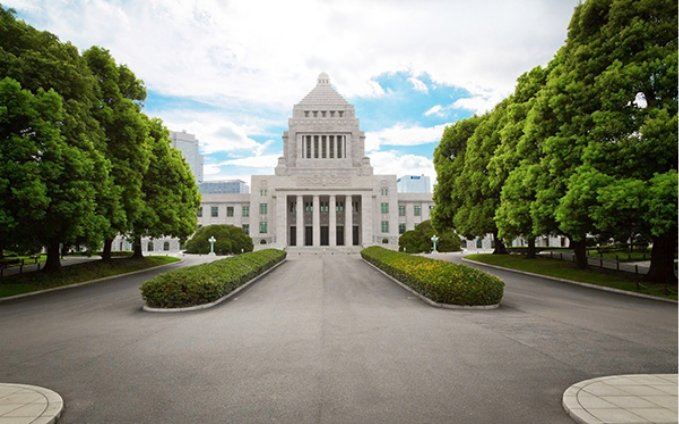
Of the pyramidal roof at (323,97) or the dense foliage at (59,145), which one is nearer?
the dense foliage at (59,145)

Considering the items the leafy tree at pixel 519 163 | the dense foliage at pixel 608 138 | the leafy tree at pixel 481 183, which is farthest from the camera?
the leafy tree at pixel 481 183

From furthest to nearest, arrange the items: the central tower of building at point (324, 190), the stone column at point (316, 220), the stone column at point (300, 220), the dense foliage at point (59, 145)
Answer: the stone column at point (316, 220)
the central tower of building at point (324, 190)
the stone column at point (300, 220)
the dense foliage at point (59, 145)

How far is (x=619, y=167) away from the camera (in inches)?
731

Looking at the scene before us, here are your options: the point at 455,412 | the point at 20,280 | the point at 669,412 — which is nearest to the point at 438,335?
the point at 455,412

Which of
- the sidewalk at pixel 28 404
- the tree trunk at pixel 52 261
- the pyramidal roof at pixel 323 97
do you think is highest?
the pyramidal roof at pixel 323 97

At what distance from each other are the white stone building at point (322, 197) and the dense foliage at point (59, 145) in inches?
1774

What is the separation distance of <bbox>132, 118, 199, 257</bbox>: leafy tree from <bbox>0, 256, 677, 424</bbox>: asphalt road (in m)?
17.9

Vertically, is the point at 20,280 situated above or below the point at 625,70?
below

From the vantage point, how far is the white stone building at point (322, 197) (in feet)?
248

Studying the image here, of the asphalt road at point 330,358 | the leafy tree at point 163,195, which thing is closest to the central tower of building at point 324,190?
the leafy tree at point 163,195

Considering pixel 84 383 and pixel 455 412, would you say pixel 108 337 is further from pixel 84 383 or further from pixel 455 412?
pixel 455 412

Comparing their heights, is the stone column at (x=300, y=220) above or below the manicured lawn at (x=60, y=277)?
above

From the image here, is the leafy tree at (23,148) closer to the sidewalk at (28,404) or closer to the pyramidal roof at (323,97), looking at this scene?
the sidewalk at (28,404)

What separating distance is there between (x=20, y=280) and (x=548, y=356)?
25.9 m
